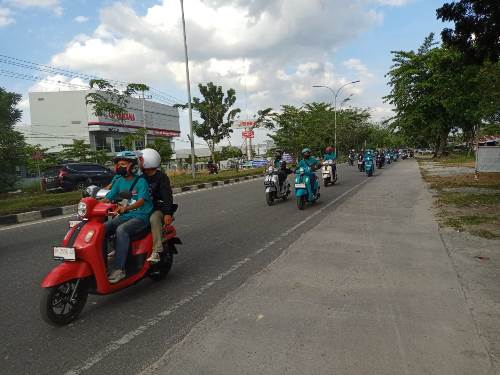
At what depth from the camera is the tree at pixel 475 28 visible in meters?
10.4

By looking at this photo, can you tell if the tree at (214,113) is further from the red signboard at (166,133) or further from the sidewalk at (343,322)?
the sidewalk at (343,322)

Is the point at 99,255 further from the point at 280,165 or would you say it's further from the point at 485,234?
the point at 280,165

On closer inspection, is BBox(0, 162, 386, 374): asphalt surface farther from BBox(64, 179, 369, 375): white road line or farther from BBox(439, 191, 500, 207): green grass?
BBox(439, 191, 500, 207): green grass

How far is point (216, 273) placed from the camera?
512cm

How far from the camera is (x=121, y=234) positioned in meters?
4.18

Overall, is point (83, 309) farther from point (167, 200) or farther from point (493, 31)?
point (493, 31)

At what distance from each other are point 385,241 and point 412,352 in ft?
12.5

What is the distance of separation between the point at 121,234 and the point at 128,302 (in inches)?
27.9

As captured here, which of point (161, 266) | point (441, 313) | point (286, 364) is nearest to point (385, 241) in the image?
point (441, 313)

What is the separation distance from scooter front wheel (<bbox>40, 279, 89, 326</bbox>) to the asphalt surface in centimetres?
9

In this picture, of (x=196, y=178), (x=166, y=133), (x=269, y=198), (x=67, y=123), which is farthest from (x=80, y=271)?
(x=166, y=133)

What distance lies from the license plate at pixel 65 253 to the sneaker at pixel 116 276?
47 cm

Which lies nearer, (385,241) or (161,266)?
(161,266)

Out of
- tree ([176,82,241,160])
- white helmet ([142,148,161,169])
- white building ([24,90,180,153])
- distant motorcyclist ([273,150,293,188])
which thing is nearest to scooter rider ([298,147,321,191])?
distant motorcyclist ([273,150,293,188])
